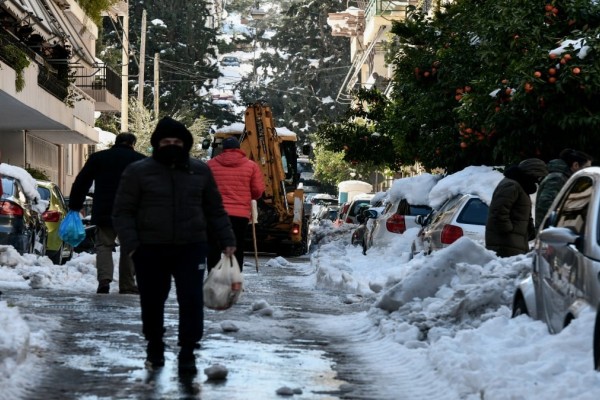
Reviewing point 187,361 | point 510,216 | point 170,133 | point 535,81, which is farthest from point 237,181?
point 187,361

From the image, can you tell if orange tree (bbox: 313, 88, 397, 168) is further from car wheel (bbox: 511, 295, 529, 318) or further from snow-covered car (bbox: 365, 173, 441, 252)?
car wheel (bbox: 511, 295, 529, 318)

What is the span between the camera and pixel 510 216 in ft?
46.8

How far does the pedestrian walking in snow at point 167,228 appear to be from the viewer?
9.61 metres

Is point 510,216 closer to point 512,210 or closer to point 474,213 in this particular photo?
point 512,210

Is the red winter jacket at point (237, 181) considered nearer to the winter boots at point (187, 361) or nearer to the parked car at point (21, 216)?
the parked car at point (21, 216)

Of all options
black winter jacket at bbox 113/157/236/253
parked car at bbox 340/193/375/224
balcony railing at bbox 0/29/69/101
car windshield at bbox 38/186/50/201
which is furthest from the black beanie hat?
parked car at bbox 340/193/375/224

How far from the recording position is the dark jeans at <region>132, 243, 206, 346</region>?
381 inches

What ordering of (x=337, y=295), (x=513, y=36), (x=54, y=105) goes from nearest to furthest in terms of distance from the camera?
(x=337, y=295), (x=513, y=36), (x=54, y=105)

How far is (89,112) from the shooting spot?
165 ft

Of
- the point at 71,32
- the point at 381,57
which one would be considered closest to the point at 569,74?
the point at 71,32

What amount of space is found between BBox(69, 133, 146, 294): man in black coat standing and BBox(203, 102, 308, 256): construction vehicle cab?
18407 millimetres

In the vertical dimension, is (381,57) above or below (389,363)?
above

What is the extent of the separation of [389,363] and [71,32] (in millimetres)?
40028

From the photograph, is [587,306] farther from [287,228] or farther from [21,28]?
[21,28]
